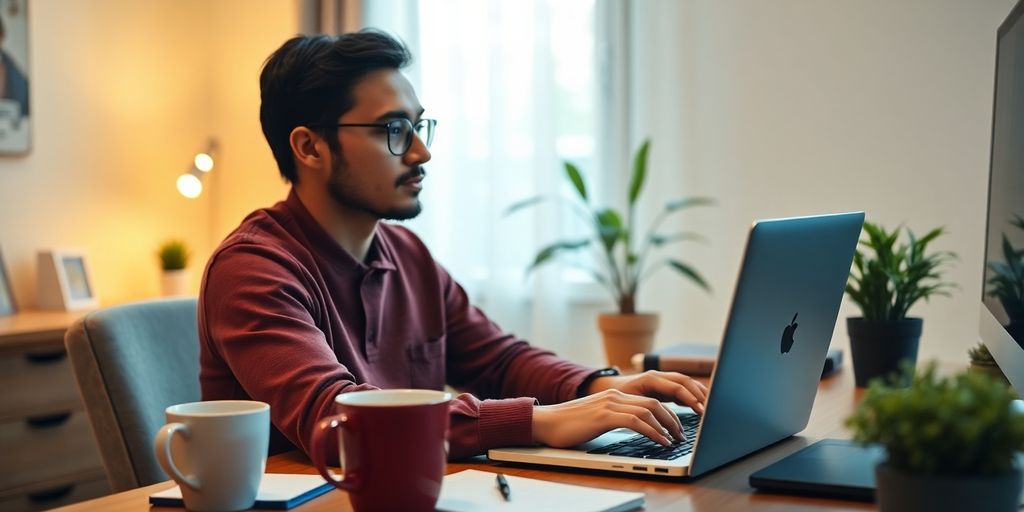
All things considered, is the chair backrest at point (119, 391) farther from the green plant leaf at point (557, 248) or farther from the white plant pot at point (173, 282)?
the white plant pot at point (173, 282)

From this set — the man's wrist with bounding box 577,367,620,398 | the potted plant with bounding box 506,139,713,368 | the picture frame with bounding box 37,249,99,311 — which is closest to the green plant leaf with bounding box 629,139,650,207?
the potted plant with bounding box 506,139,713,368

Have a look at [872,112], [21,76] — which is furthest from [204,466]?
[21,76]

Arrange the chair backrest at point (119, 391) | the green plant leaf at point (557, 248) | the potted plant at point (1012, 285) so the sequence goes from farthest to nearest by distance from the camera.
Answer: the green plant leaf at point (557, 248) → the chair backrest at point (119, 391) → the potted plant at point (1012, 285)

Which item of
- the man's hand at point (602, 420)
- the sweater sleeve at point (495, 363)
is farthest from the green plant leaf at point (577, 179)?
the man's hand at point (602, 420)

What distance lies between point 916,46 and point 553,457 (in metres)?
1.82

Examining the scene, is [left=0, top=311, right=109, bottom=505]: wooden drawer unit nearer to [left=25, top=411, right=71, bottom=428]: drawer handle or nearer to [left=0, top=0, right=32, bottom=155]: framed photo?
[left=25, top=411, right=71, bottom=428]: drawer handle

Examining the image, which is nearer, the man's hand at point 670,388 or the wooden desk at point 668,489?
the wooden desk at point 668,489

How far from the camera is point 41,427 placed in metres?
2.54

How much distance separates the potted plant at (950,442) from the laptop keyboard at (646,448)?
375mm

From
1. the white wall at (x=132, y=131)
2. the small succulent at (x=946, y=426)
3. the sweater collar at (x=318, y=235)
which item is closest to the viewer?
the small succulent at (x=946, y=426)

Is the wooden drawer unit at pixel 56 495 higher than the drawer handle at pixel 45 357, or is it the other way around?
the drawer handle at pixel 45 357

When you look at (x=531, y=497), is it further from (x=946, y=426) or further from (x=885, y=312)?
(x=885, y=312)

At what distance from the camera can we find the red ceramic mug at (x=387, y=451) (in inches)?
29.8

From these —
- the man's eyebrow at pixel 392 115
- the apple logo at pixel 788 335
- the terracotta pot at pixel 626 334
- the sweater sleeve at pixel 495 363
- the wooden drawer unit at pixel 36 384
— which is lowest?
the wooden drawer unit at pixel 36 384
